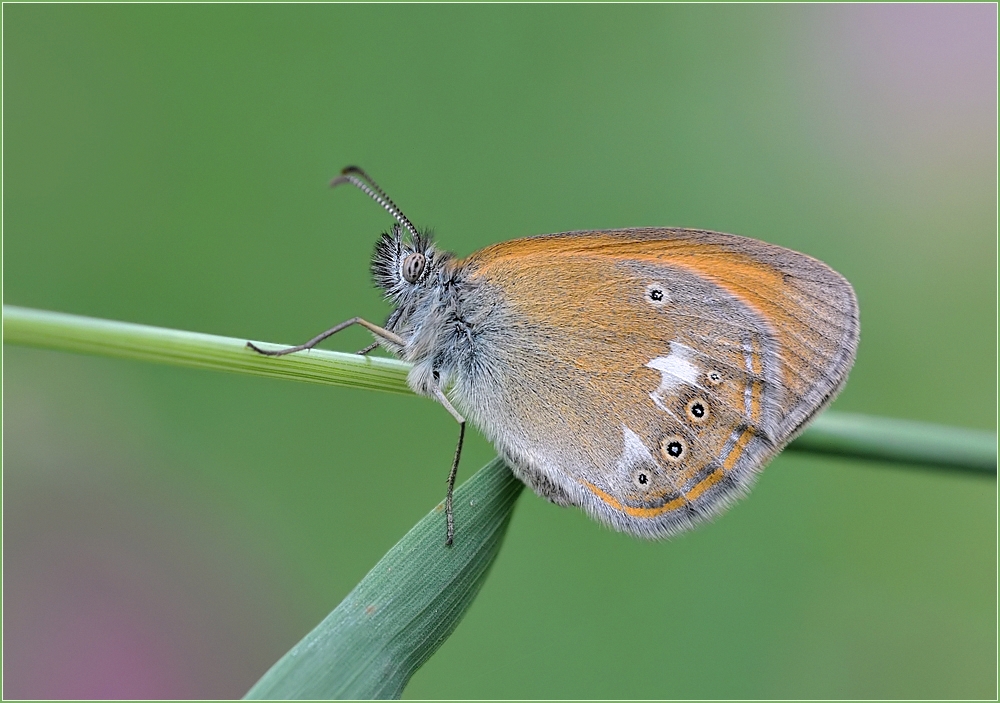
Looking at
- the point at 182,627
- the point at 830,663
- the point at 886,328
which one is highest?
the point at 886,328

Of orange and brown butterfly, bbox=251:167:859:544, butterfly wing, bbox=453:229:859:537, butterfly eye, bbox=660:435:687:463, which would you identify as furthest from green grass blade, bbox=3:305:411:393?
butterfly eye, bbox=660:435:687:463

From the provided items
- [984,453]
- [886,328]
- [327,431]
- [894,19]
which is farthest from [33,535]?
[894,19]

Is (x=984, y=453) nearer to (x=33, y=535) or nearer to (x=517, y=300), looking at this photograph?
(x=517, y=300)

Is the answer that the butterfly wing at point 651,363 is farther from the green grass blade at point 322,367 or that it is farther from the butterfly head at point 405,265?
the butterfly head at point 405,265

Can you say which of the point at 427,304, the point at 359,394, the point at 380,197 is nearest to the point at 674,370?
the point at 427,304

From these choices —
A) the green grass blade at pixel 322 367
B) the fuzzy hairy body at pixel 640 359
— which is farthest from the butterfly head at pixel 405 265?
the green grass blade at pixel 322 367

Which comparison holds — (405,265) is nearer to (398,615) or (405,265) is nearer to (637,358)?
(637,358)

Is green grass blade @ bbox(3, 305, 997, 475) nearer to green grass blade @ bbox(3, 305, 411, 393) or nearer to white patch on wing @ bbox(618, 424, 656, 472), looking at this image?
green grass blade @ bbox(3, 305, 411, 393)
